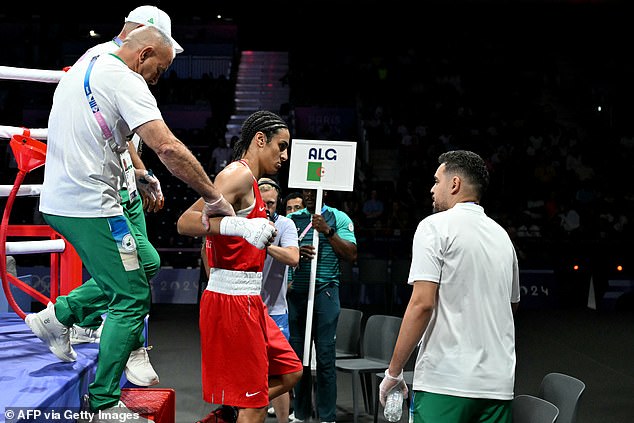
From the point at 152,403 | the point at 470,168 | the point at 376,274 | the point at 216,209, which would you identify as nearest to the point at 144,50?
the point at 216,209

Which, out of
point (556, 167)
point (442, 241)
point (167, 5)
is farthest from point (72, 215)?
point (167, 5)

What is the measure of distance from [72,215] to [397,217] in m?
10.3

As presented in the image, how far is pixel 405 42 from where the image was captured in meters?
21.4

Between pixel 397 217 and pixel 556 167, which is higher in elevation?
pixel 556 167

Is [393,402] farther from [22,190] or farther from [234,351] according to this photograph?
[22,190]

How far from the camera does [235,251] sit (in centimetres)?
A: 336

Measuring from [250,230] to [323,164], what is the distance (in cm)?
317

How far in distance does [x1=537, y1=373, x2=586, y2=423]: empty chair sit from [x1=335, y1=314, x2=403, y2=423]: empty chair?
2076 millimetres

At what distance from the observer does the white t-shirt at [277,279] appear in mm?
5277

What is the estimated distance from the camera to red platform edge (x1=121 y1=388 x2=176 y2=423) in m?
3.13

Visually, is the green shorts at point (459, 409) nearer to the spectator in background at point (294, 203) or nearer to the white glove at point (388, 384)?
the white glove at point (388, 384)

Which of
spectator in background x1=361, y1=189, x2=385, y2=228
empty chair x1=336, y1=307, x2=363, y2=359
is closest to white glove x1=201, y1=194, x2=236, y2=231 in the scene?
empty chair x1=336, y1=307, x2=363, y2=359

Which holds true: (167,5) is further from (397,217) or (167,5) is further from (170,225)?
(397,217)

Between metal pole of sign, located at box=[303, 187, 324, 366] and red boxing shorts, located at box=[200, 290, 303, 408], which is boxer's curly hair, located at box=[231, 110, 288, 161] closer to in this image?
red boxing shorts, located at box=[200, 290, 303, 408]
